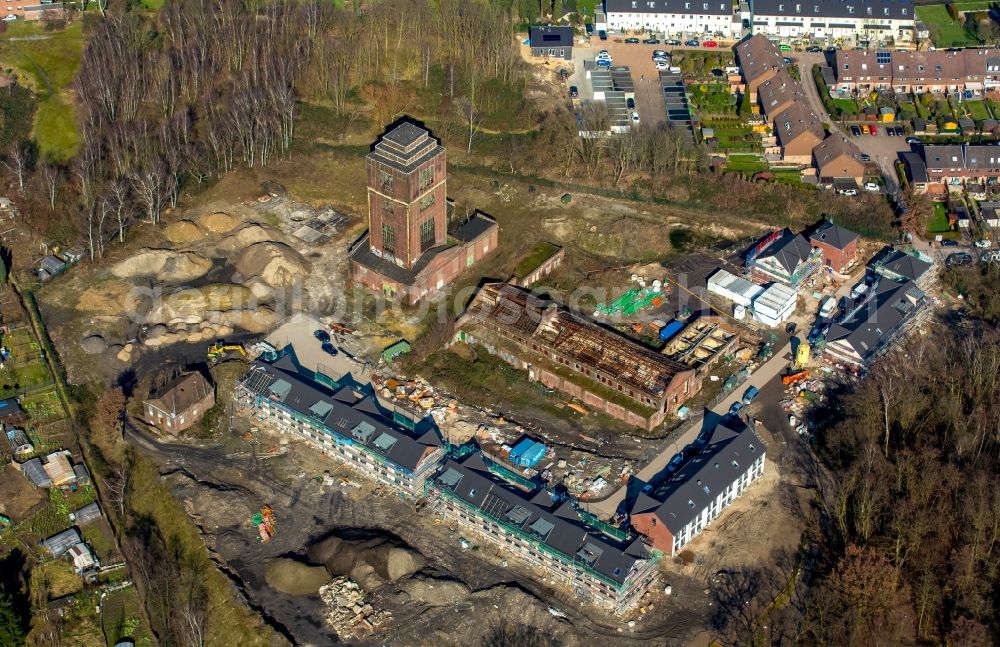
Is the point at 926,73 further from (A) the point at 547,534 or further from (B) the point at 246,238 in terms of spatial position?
(A) the point at 547,534

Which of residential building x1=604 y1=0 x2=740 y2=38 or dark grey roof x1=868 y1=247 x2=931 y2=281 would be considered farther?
residential building x1=604 y1=0 x2=740 y2=38

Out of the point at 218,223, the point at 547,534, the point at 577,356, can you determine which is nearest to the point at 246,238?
the point at 218,223

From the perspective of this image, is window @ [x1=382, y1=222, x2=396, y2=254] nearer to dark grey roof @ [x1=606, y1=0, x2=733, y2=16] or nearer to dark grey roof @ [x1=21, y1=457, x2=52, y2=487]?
dark grey roof @ [x1=21, y1=457, x2=52, y2=487]

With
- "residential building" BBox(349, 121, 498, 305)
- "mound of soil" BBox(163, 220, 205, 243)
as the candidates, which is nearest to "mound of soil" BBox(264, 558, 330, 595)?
"residential building" BBox(349, 121, 498, 305)

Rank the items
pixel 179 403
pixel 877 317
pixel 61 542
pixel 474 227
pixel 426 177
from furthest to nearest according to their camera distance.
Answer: pixel 474 227
pixel 426 177
pixel 877 317
pixel 179 403
pixel 61 542

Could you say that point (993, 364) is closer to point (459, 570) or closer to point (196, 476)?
point (459, 570)

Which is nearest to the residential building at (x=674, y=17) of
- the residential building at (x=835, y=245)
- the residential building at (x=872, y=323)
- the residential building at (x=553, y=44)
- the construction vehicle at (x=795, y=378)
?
the residential building at (x=553, y=44)
